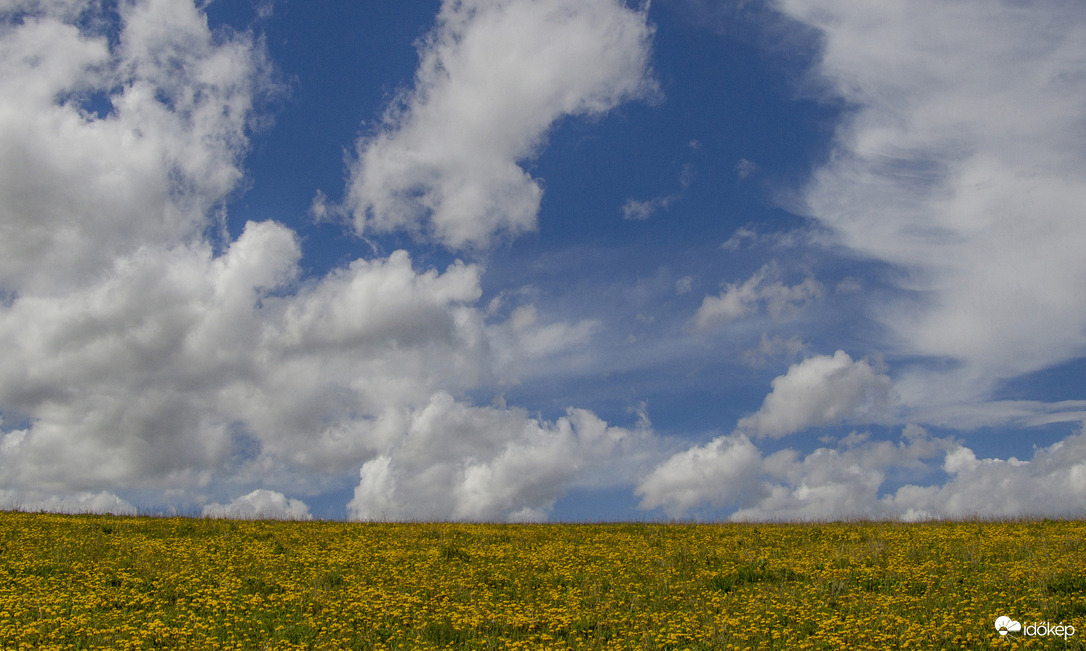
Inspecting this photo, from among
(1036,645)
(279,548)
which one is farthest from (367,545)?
(1036,645)

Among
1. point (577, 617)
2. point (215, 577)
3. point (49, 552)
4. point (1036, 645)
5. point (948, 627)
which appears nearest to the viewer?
point (1036, 645)

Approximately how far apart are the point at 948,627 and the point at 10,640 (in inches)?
661

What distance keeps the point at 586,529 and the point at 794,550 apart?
8.28 meters

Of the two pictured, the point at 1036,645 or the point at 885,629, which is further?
the point at 885,629

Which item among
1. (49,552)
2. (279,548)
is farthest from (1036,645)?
(49,552)

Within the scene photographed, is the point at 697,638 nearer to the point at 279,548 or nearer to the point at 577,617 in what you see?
the point at 577,617

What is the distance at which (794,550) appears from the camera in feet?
69.6

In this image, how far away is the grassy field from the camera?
1323 centimetres

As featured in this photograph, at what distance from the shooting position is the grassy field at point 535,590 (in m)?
13.2

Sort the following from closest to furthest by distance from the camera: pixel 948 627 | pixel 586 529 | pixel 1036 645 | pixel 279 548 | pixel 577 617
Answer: pixel 1036 645 < pixel 948 627 < pixel 577 617 < pixel 279 548 < pixel 586 529

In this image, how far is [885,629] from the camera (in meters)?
13.3

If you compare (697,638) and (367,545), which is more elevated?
(367,545)

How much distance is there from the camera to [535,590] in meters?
17.0

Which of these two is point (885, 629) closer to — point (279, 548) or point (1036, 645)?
point (1036, 645)
